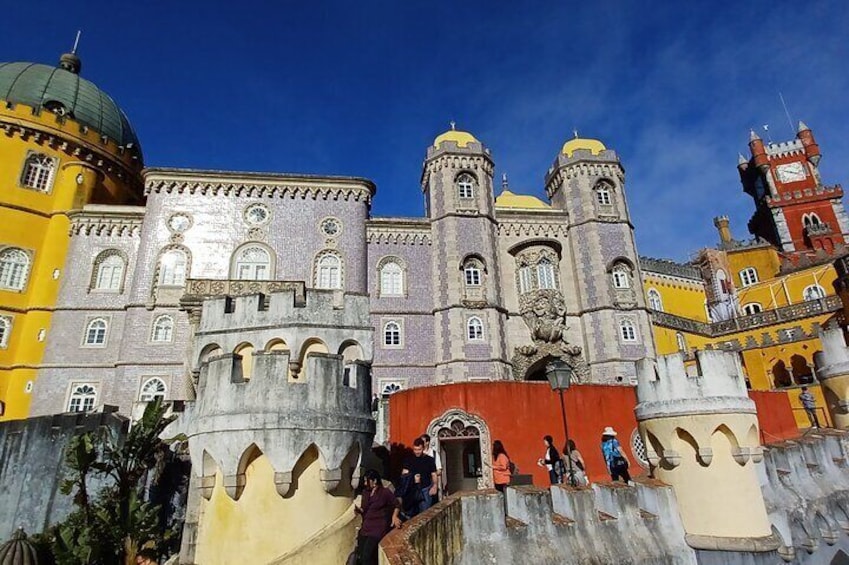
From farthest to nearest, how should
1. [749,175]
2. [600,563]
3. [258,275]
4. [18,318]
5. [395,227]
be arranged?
[749,175]
[395,227]
[258,275]
[18,318]
[600,563]

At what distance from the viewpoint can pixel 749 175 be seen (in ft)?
173

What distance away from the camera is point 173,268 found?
25906 mm

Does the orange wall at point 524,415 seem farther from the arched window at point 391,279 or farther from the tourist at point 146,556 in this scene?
the arched window at point 391,279

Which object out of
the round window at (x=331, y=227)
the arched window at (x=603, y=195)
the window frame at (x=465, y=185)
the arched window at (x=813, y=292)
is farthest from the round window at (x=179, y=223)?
the arched window at (x=813, y=292)

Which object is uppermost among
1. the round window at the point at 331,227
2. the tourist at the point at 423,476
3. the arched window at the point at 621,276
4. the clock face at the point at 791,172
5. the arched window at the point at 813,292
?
the clock face at the point at 791,172

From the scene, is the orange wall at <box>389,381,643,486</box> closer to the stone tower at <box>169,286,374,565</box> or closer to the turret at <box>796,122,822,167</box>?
the stone tower at <box>169,286,374,565</box>

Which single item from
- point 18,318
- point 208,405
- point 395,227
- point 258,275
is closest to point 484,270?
point 395,227

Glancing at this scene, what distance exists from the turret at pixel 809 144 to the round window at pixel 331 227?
157ft

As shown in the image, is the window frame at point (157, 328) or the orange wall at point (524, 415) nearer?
the orange wall at point (524, 415)

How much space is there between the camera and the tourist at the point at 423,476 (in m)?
9.26

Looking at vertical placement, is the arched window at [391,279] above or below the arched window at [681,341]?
above

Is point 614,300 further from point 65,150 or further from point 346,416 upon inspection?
point 65,150

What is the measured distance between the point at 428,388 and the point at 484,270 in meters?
13.1

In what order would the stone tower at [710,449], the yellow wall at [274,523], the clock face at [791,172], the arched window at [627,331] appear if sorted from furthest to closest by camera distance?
the clock face at [791,172] → the arched window at [627,331] → the stone tower at [710,449] → the yellow wall at [274,523]
